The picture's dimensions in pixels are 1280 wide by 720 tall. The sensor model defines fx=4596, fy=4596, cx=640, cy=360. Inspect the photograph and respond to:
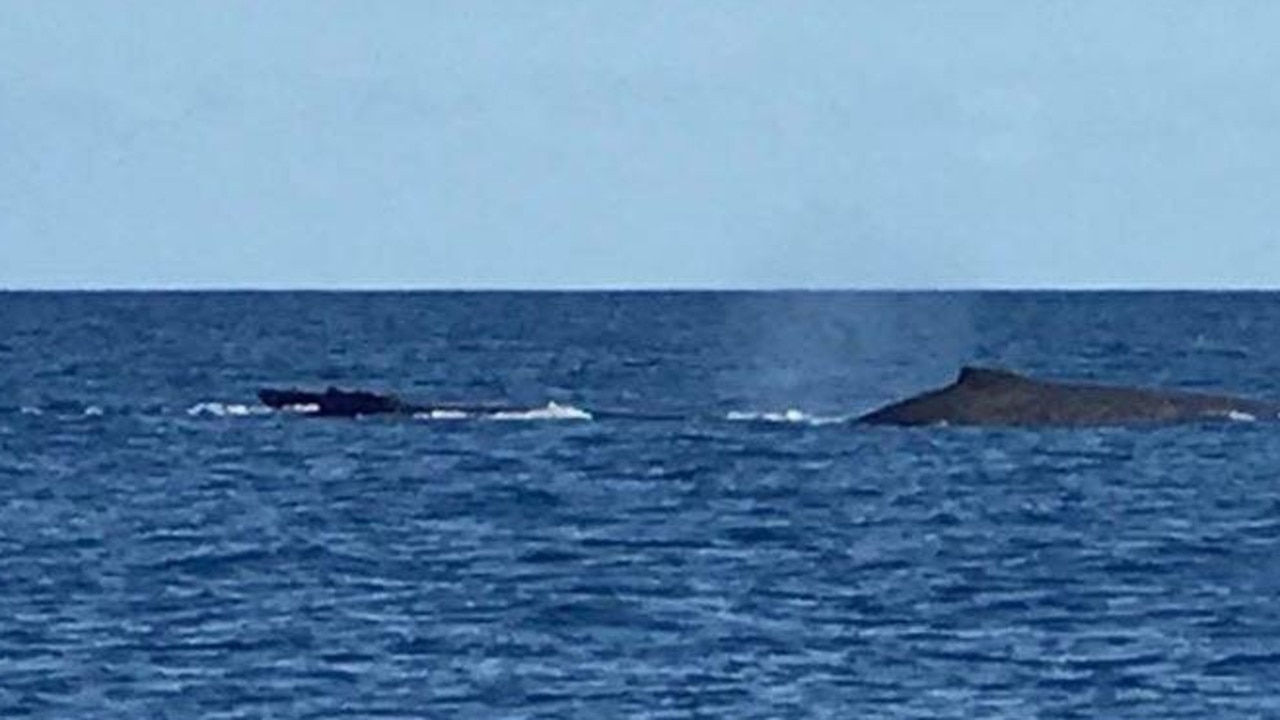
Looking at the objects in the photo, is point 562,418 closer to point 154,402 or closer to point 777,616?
point 154,402

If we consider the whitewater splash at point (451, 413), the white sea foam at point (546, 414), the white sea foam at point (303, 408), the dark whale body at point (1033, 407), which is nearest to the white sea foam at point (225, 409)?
the whitewater splash at point (451, 413)

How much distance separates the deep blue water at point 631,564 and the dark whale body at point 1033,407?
1.54 m

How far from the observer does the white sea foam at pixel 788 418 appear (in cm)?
8731

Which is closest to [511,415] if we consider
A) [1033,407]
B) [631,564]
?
[1033,407]

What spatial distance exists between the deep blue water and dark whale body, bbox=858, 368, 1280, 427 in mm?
1544

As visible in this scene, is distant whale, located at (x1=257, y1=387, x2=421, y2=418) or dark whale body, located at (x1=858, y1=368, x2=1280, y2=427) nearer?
dark whale body, located at (x1=858, y1=368, x2=1280, y2=427)

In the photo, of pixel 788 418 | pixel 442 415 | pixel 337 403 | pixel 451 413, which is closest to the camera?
pixel 788 418

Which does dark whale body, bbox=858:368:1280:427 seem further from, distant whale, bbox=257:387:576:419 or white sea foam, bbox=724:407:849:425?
distant whale, bbox=257:387:576:419

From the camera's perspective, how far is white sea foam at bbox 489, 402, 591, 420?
296 ft

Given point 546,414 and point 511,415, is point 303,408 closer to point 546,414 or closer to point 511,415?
point 511,415

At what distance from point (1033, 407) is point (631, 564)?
99.7 feet

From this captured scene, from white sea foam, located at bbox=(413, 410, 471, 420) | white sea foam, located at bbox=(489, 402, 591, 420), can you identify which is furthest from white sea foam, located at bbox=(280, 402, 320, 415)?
white sea foam, located at bbox=(489, 402, 591, 420)

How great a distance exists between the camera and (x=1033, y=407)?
84250mm

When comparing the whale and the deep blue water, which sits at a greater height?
the whale
